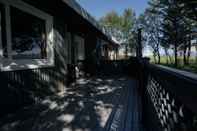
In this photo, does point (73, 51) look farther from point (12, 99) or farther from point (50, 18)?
point (12, 99)

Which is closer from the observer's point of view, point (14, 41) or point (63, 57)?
point (14, 41)

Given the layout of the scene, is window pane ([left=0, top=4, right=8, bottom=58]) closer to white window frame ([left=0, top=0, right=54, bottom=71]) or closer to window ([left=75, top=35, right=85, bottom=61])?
white window frame ([left=0, top=0, right=54, bottom=71])

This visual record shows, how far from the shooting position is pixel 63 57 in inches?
262

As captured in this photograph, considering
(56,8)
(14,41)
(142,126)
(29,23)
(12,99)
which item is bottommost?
(142,126)

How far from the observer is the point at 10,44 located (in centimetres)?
402

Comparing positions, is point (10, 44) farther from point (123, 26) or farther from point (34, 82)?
point (123, 26)

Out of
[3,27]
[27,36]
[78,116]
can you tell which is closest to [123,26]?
[27,36]

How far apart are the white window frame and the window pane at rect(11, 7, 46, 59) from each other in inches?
3.6

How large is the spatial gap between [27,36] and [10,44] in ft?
2.70

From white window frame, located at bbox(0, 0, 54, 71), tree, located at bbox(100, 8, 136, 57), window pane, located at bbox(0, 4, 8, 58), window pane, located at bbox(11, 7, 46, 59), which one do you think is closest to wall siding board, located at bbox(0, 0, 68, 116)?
white window frame, located at bbox(0, 0, 54, 71)

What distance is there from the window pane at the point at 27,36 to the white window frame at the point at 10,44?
92mm

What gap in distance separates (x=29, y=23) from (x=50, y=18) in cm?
89

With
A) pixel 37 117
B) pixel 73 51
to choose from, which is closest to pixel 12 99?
pixel 37 117

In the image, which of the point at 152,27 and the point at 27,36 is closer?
the point at 27,36
